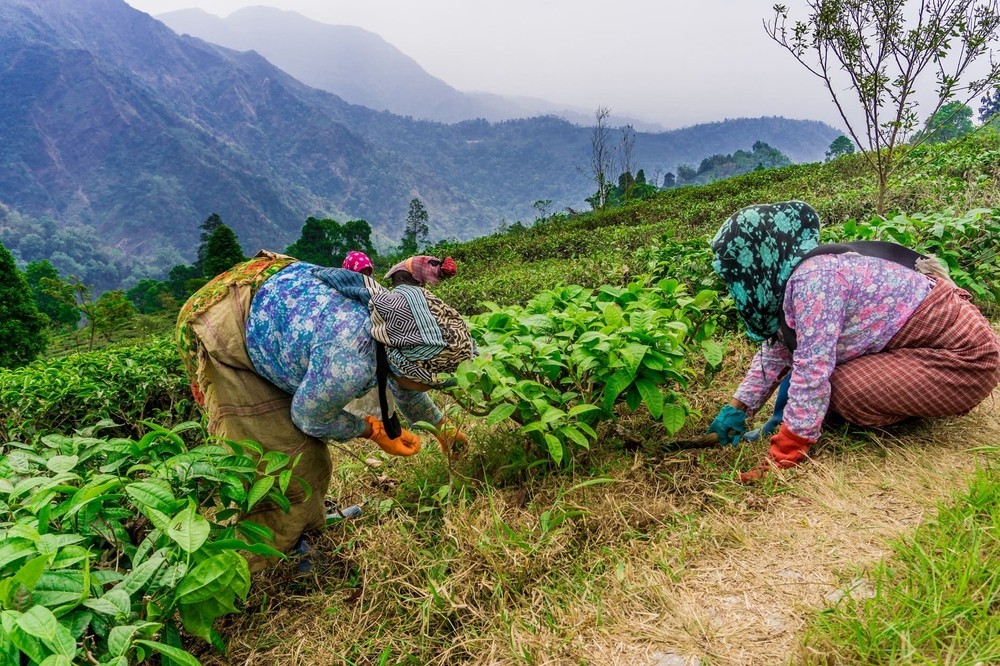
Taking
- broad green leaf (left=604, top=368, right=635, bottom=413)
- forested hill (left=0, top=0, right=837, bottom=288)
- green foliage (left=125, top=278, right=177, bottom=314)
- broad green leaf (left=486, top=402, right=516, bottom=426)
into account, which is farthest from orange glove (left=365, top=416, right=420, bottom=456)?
forested hill (left=0, top=0, right=837, bottom=288)

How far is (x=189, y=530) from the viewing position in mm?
1283

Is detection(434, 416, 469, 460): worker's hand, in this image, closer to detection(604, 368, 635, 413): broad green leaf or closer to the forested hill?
detection(604, 368, 635, 413): broad green leaf

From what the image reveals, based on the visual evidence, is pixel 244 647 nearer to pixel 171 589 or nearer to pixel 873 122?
pixel 171 589

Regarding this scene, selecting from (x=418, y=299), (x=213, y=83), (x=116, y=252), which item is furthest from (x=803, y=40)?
(x=213, y=83)

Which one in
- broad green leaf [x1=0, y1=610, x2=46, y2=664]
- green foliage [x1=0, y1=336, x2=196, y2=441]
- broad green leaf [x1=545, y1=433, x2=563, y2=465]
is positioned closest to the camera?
broad green leaf [x1=0, y1=610, x2=46, y2=664]

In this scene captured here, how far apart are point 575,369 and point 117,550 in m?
1.64

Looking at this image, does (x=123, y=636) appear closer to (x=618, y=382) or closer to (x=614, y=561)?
(x=614, y=561)

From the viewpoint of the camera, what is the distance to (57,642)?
0.98 m

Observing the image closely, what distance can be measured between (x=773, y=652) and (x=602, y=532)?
2.33ft

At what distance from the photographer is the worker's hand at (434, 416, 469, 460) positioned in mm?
2430

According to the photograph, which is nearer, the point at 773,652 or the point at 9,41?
the point at 773,652

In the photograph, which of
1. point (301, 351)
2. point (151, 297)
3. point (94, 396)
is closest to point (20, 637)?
point (301, 351)

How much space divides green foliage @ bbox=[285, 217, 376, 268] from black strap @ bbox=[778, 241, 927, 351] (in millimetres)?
41780

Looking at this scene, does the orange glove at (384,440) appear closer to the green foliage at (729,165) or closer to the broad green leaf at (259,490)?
the broad green leaf at (259,490)
